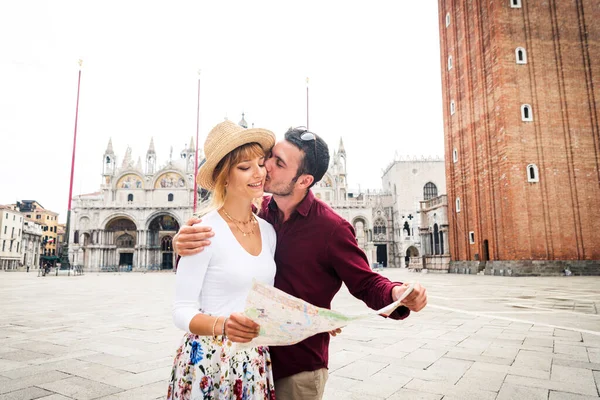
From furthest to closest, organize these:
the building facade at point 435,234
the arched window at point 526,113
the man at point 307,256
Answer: the building facade at point 435,234 < the arched window at point 526,113 < the man at point 307,256

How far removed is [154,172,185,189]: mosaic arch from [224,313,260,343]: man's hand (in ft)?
161

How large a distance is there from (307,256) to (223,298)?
433mm

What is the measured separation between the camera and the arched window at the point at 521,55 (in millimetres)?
22372

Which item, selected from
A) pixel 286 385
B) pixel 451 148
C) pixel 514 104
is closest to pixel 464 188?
pixel 451 148

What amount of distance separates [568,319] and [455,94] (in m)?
23.3

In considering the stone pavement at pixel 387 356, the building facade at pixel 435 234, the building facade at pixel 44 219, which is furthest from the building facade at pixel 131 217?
the stone pavement at pixel 387 356

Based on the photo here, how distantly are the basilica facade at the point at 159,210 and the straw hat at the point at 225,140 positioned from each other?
42.9 meters

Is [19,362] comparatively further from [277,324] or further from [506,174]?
[506,174]

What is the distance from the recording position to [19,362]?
3990mm

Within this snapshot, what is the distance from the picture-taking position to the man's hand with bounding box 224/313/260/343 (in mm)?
1303

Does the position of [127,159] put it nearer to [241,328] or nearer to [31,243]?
[31,243]

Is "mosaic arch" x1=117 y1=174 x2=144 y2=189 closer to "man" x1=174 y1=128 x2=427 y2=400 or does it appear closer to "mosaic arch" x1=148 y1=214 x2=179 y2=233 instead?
"mosaic arch" x1=148 y1=214 x2=179 y2=233

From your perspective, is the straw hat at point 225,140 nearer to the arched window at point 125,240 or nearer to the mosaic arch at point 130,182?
the mosaic arch at point 130,182

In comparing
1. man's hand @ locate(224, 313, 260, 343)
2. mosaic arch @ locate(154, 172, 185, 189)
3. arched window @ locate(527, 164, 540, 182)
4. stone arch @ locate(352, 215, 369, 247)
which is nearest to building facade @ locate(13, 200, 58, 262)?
mosaic arch @ locate(154, 172, 185, 189)
